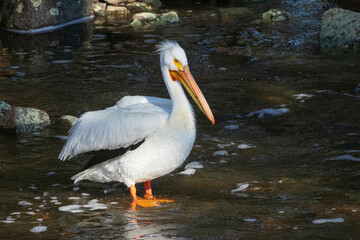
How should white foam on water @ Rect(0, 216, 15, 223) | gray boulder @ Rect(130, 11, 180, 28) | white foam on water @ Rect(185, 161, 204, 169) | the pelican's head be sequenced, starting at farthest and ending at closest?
gray boulder @ Rect(130, 11, 180, 28), white foam on water @ Rect(185, 161, 204, 169), the pelican's head, white foam on water @ Rect(0, 216, 15, 223)

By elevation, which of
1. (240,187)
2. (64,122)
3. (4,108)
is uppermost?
(4,108)

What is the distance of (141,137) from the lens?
393 cm

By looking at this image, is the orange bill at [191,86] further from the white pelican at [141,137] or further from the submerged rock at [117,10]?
the submerged rock at [117,10]

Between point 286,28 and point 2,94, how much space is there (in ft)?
15.5

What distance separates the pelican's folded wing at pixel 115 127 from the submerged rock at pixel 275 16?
614 centimetres

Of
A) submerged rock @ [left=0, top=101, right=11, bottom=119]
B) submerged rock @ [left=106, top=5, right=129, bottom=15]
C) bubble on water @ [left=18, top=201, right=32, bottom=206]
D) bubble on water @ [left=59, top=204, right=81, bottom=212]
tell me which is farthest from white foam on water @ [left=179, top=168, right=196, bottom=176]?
submerged rock @ [left=106, top=5, right=129, bottom=15]

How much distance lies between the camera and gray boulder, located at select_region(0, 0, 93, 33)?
31.4 ft

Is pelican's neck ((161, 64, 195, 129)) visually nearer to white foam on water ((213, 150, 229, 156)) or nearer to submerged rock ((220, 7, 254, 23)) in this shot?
white foam on water ((213, 150, 229, 156))

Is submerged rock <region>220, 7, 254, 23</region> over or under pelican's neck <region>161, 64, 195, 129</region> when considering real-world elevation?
over

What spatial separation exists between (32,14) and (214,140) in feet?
17.8

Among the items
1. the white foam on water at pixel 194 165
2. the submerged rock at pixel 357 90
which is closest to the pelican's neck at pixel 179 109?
the white foam on water at pixel 194 165

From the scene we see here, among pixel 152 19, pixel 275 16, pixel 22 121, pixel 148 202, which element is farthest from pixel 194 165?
pixel 152 19

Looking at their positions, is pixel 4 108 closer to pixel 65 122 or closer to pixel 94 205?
pixel 65 122

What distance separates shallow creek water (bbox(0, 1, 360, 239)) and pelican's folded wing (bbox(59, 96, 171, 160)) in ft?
1.31
